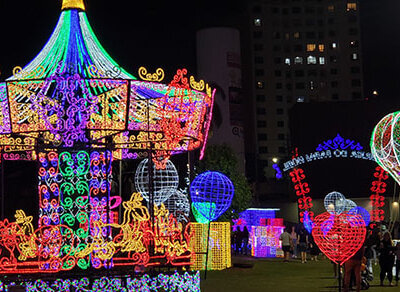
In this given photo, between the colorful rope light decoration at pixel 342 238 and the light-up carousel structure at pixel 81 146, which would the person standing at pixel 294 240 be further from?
the light-up carousel structure at pixel 81 146

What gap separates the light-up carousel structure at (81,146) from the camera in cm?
1260

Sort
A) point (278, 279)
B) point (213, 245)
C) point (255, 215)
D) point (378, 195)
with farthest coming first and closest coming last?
point (255, 215) < point (378, 195) < point (213, 245) < point (278, 279)

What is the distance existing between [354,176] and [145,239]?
31469 millimetres

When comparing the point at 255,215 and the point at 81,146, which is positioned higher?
the point at 81,146

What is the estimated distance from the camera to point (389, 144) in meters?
19.9

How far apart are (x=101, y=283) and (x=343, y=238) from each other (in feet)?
15.6

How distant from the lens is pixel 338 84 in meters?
103

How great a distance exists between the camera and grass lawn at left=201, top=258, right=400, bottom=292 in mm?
16766

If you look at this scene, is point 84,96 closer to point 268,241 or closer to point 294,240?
point 294,240

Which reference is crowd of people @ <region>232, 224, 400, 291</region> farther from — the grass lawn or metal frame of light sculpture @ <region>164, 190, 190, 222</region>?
metal frame of light sculpture @ <region>164, 190, 190, 222</region>

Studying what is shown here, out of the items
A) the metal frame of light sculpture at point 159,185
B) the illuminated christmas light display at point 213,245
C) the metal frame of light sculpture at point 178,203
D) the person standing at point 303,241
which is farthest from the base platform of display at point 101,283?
the metal frame of light sculpture at point 178,203

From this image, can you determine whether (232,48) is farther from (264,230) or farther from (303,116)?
(264,230)

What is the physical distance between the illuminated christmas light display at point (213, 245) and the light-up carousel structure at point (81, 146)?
779cm

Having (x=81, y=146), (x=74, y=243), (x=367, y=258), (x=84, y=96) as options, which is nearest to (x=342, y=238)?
(x=367, y=258)
